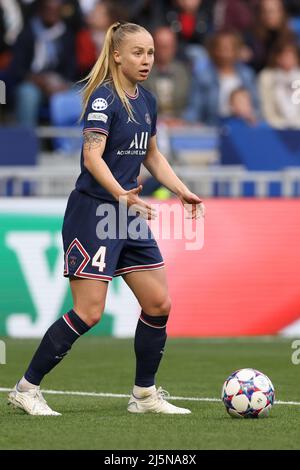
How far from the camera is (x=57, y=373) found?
10.4 meters

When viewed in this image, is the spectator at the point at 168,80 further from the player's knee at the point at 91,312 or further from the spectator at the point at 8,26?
the player's knee at the point at 91,312

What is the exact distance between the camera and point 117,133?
25.4 ft

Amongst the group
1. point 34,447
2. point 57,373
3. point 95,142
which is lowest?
point 57,373

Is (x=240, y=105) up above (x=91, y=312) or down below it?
above

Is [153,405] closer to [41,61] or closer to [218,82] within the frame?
[218,82]

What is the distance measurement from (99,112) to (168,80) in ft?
30.9

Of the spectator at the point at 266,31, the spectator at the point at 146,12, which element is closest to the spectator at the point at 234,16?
the spectator at the point at 266,31

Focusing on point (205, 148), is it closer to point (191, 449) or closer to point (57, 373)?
point (57, 373)

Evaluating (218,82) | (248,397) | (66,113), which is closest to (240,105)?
(218,82)

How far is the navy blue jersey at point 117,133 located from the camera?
25.1ft

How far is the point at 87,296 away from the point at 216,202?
5.83 meters

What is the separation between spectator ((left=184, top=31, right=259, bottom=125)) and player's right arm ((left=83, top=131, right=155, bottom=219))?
9637 millimetres
